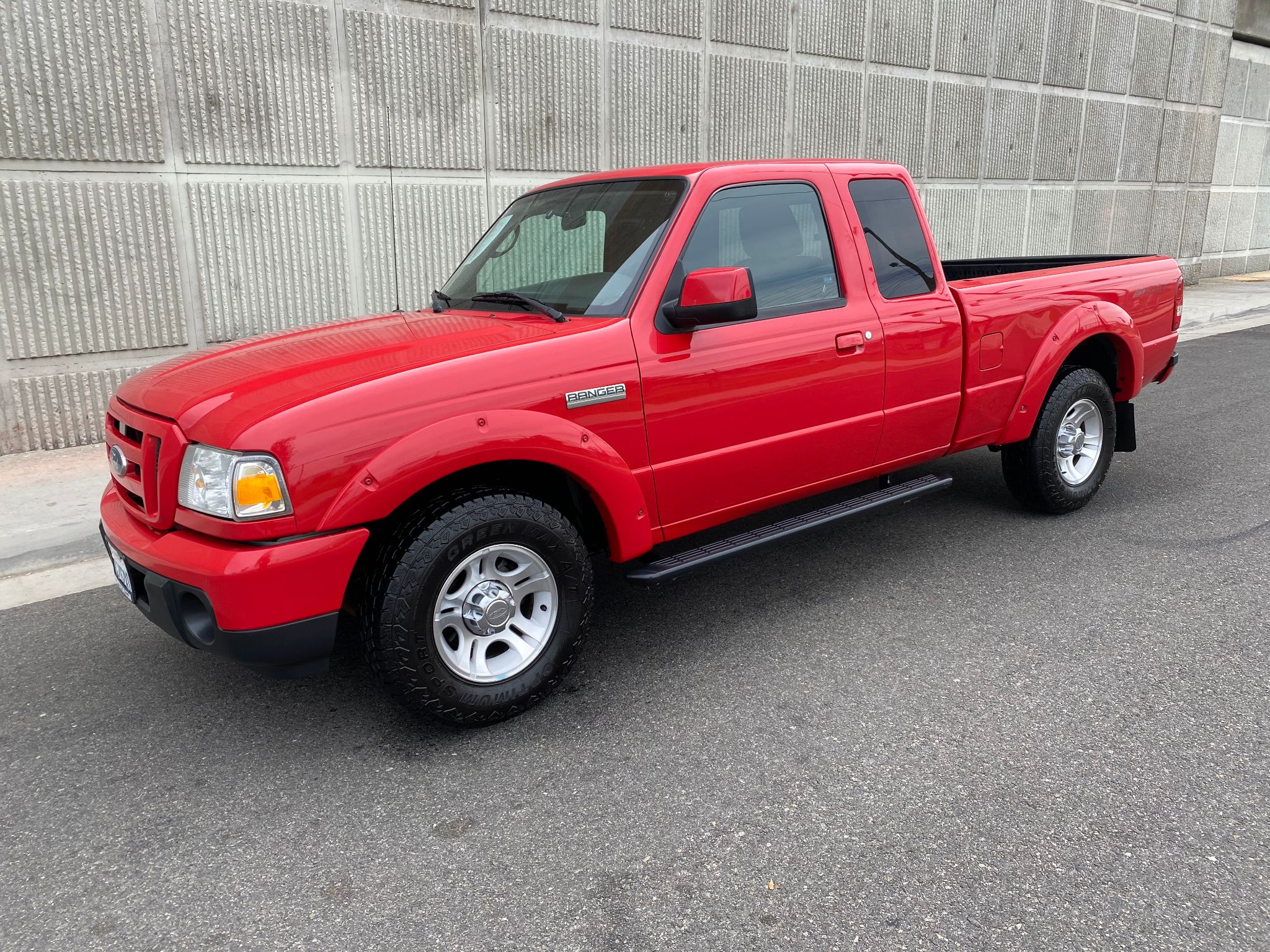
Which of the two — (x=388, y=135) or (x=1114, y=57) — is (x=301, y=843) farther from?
(x=1114, y=57)

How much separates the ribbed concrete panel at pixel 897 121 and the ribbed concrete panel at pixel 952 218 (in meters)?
0.49

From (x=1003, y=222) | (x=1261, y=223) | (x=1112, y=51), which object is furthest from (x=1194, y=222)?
(x=1003, y=222)

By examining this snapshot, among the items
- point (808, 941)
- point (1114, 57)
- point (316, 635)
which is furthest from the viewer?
point (1114, 57)

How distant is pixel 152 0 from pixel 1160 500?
743 centimetres

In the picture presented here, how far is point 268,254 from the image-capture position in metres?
7.25

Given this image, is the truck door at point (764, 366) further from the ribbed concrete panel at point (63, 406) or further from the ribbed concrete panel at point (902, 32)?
the ribbed concrete panel at point (902, 32)

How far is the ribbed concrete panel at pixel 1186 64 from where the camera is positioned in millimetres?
15844

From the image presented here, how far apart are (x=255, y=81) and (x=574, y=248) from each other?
455 cm

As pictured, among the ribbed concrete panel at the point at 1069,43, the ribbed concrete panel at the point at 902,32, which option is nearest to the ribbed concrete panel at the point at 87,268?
the ribbed concrete panel at the point at 902,32

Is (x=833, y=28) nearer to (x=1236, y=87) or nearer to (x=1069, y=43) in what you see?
(x=1069, y=43)

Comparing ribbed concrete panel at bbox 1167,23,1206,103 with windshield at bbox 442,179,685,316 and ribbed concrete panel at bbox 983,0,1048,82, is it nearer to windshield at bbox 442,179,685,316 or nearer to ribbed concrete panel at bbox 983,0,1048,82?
ribbed concrete panel at bbox 983,0,1048,82

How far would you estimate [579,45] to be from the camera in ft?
28.1

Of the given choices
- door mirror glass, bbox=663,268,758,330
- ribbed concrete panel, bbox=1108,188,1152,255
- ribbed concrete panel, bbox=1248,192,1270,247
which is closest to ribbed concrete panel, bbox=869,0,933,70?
ribbed concrete panel, bbox=1108,188,1152,255

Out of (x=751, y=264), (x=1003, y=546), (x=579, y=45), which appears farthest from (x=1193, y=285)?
(x=751, y=264)
